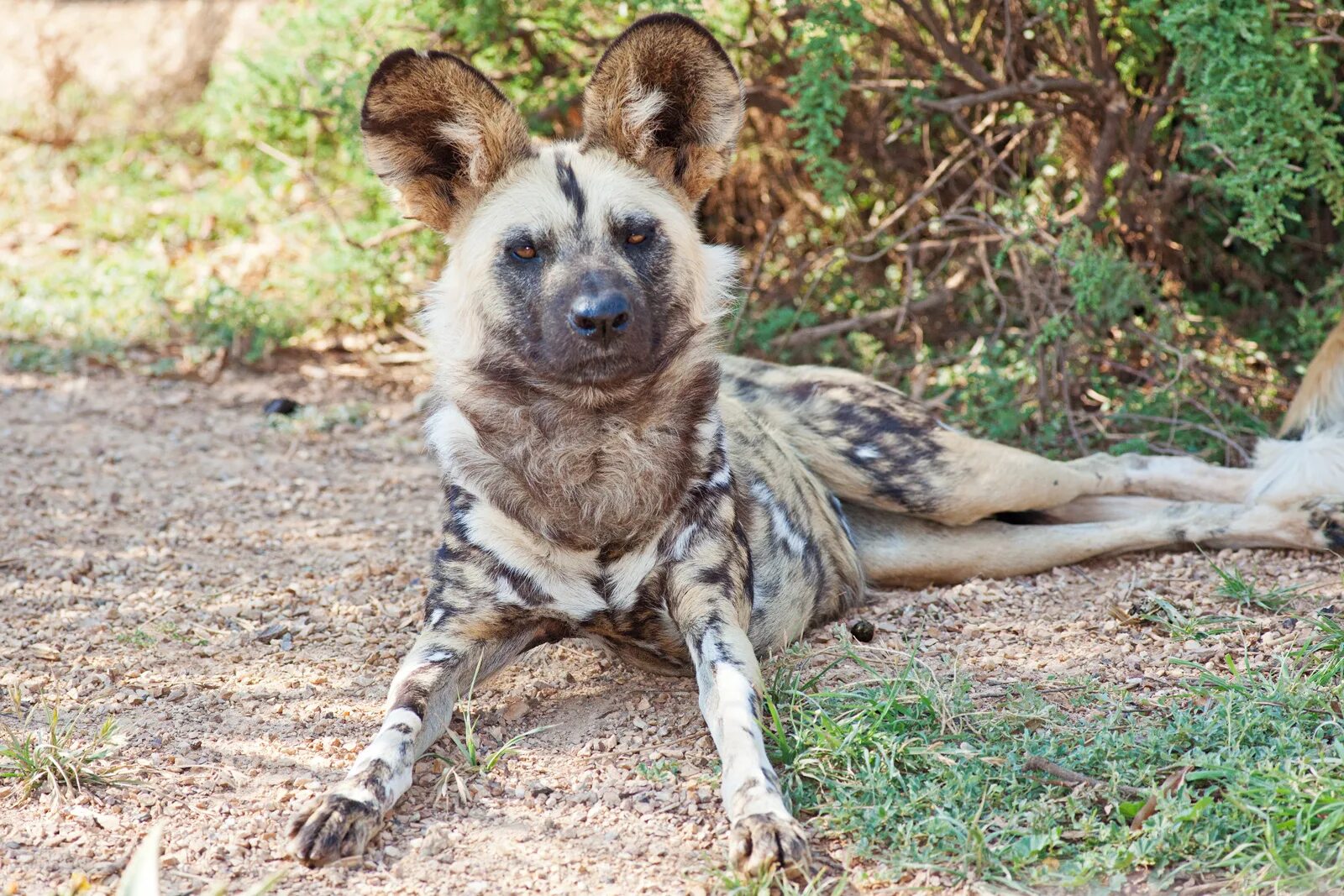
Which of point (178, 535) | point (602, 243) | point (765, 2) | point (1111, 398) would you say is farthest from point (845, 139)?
point (178, 535)

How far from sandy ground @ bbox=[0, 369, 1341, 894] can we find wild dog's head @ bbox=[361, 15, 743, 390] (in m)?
0.73

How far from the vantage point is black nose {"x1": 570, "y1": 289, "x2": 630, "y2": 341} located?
Result: 96.3 inches

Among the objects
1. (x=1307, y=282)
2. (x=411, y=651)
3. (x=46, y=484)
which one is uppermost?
(x=1307, y=282)

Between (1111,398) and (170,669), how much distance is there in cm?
279

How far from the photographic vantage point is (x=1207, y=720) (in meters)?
2.26

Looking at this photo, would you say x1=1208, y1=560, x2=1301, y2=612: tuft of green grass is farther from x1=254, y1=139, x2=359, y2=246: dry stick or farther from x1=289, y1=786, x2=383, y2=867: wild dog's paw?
x1=254, y1=139, x2=359, y2=246: dry stick

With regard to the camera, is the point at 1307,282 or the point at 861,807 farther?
the point at 1307,282

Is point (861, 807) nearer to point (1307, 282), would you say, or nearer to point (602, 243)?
point (602, 243)

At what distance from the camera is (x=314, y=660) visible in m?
2.92

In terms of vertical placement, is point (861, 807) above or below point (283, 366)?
above

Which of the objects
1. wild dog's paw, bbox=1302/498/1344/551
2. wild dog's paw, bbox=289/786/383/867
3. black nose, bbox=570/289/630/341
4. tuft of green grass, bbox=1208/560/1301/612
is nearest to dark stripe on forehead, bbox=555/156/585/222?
black nose, bbox=570/289/630/341

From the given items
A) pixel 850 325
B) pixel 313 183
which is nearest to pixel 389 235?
pixel 313 183

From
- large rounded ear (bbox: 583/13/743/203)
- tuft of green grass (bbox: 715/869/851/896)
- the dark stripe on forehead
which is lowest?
tuft of green grass (bbox: 715/869/851/896)

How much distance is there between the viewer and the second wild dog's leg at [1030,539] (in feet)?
10.9
